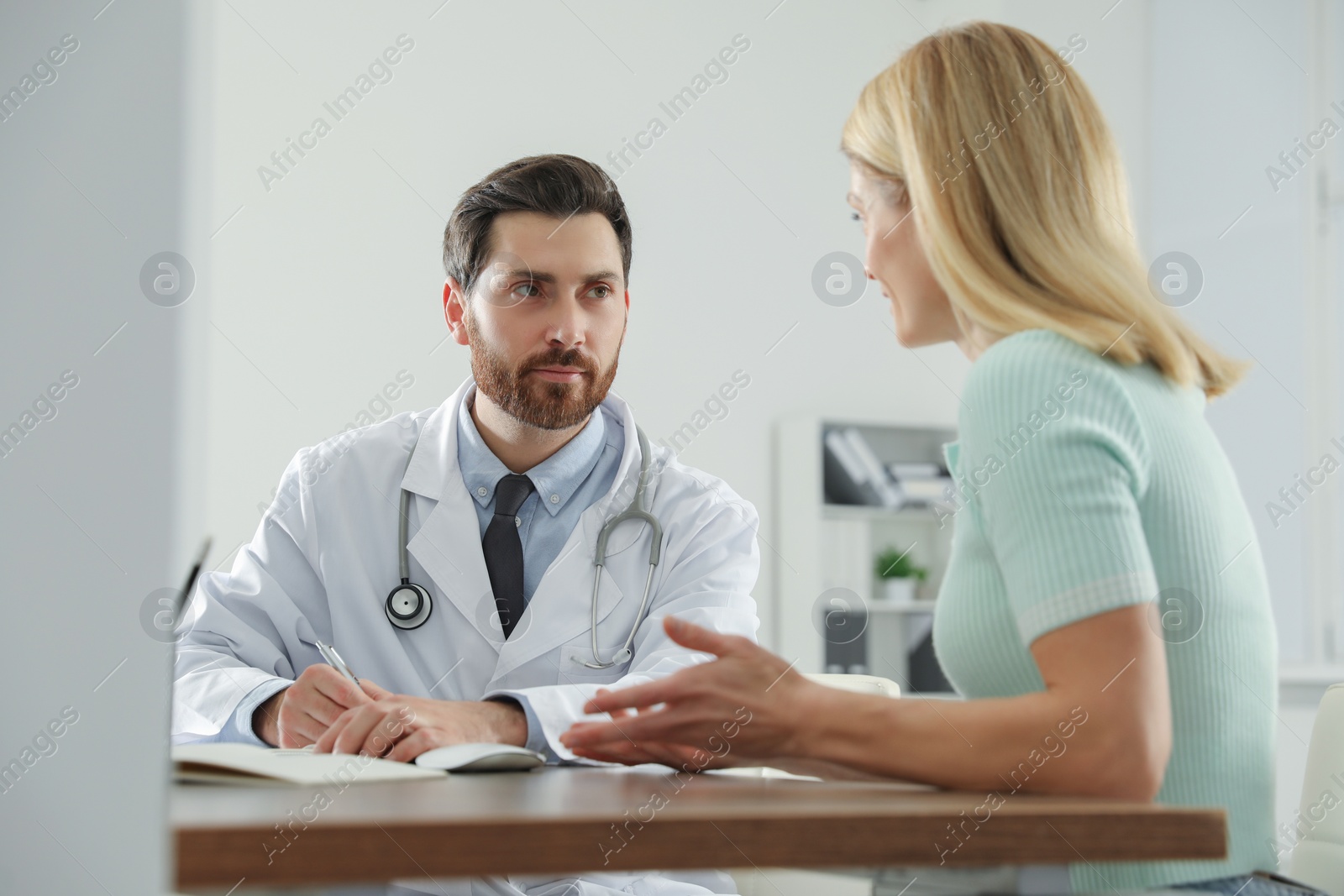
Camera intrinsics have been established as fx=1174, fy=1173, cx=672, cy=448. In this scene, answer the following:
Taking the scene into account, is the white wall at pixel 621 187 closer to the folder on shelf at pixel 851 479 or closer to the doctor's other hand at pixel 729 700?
the folder on shelf at pixel 851 479

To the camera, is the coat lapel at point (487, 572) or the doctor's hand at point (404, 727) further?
the coat lapel at point (487, 572)

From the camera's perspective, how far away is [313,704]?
139 centimetres

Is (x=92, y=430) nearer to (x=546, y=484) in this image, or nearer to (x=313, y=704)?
(x=313, y=704)

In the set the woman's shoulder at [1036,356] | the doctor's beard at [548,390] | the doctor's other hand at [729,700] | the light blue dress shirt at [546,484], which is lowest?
the doctor's other hand at [729,700]

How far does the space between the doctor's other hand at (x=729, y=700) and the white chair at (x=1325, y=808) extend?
79 cm

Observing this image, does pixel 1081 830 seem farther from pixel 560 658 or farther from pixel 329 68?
pixel 329 68

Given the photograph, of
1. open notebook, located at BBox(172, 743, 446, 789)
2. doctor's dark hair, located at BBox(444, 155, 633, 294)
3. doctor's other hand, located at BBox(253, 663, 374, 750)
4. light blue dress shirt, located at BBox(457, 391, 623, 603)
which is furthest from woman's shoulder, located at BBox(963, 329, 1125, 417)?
doctor's dark hair, located at BBox(444, 155, 633, 294)

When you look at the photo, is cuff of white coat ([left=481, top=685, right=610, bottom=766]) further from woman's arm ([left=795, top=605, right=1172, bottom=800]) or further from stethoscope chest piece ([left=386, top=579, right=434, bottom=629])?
woman's arm ([left=795, top=605, right=1172, bottom=800])

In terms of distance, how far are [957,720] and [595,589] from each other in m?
0.94

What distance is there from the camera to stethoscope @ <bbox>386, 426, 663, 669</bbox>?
1.71 metres

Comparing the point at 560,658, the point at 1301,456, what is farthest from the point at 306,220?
the point at 1301,456

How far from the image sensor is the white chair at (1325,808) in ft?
4.32

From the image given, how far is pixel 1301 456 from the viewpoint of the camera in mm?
4215

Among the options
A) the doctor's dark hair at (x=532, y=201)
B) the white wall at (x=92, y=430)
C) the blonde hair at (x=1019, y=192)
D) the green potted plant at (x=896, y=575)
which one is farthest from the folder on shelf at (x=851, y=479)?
the white wall at (x=92, y=430)
